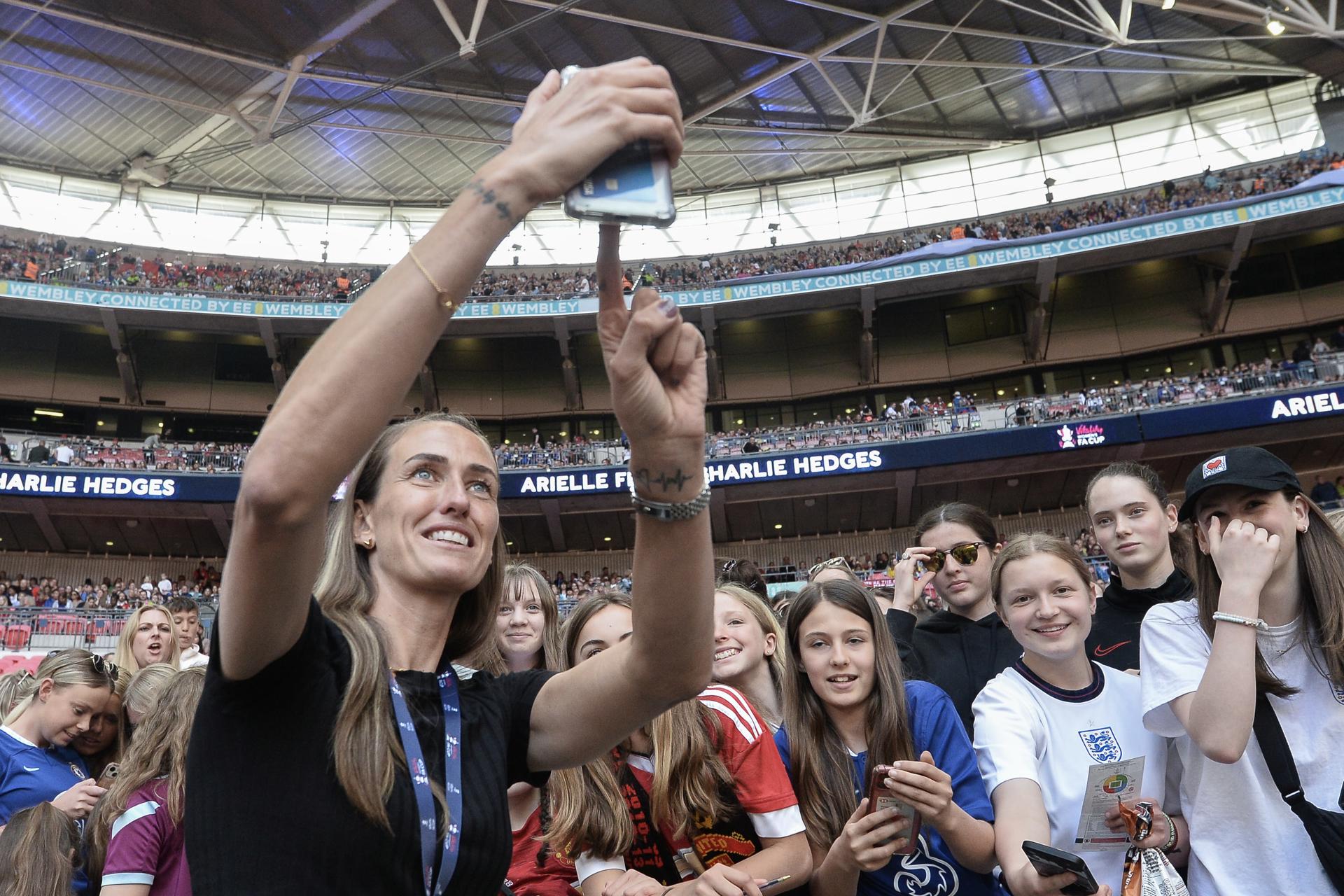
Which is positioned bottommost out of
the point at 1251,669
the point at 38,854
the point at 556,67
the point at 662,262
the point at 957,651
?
the point at 38,854

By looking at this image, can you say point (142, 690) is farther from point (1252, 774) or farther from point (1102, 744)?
point (1252, 774)

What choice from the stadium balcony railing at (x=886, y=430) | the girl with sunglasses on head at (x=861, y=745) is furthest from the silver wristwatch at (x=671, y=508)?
the stadium balcony railing at (x=886, y=430)

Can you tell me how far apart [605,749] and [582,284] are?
29202mm

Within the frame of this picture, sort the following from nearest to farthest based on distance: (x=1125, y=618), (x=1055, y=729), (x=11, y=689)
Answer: (x=1055, y=729)
(x=1125, y=618)
(x=11, y=689)

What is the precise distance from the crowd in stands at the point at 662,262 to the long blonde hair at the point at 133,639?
892 inches

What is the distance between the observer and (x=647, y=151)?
55.1 inches

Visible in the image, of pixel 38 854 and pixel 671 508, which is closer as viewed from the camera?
pixel 671 508

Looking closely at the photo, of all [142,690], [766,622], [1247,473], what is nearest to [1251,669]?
[1247,473]

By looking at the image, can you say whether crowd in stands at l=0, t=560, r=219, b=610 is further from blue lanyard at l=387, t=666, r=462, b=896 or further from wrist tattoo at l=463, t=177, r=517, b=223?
wrist tattoo at l=463, t=177, r=517, b=223

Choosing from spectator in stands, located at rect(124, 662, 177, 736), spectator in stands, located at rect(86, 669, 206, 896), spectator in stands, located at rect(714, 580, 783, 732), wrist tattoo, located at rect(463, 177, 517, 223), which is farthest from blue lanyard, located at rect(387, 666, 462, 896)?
spectator in stands, located at rect(124, 662, 177, 736)

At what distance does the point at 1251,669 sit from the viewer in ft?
8.84

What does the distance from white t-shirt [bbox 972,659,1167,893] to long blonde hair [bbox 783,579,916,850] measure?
28cm

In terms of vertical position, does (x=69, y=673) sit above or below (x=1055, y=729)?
above

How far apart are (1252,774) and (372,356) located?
9.29 feet
